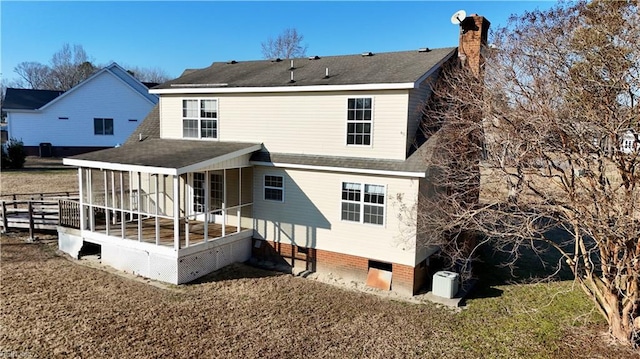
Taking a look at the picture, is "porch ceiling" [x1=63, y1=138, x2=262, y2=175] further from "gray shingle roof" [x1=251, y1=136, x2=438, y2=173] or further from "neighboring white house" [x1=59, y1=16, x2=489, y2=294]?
"gray shingle roof" [x1=251, y1=136, x2=438, y2=173]

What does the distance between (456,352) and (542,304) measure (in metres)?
4.48

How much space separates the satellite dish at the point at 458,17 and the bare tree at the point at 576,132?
2.64 metres

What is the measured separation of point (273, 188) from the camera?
47.8ft

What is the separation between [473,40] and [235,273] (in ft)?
35.1

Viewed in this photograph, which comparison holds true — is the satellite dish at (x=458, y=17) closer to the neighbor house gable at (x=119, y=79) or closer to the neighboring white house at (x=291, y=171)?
the neighboring white house at (x=291, y=171)

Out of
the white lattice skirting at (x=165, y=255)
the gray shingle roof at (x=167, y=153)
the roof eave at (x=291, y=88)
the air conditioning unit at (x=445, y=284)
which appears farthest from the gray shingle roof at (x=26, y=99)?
the air conditioning unit at (x=445, y=284)

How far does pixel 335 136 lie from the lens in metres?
13.6

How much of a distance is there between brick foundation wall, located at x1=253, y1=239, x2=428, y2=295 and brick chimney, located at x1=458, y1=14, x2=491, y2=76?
21.9ft

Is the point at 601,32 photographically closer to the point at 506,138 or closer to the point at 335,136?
the point at 506,138

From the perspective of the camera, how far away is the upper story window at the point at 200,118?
15859 mm

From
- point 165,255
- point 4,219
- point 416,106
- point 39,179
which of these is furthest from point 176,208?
point 39,179

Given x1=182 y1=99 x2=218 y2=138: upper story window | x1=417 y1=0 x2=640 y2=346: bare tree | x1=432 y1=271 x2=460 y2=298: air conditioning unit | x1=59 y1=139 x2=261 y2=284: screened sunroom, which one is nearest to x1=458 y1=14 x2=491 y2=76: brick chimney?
x1=417 y1=0 x2=640 y2=346: bare tree

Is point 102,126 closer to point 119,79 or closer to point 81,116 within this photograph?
point 81,116

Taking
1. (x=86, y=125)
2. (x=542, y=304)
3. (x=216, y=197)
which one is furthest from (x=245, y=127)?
(x=86, y=125)
